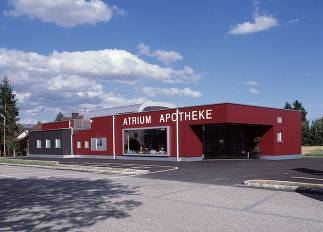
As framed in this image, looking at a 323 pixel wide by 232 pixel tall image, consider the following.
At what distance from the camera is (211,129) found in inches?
1192

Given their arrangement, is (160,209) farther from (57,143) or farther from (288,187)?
(57,143)

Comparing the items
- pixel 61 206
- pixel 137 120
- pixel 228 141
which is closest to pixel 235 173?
pixel 61 206

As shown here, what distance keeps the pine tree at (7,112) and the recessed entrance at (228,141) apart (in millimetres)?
35896

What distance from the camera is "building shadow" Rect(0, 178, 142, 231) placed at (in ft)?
21.7

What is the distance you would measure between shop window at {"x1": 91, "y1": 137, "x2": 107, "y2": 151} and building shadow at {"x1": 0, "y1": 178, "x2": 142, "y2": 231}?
2204 cm

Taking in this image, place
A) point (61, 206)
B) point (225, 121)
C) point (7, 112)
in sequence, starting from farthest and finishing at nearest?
point (7, 112) → point (225, 121) → point (61, 206)

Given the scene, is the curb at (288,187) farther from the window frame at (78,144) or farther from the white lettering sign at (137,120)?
the window frame at (78,144)

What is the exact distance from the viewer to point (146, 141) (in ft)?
98.1

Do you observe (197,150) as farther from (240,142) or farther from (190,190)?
(190,190)

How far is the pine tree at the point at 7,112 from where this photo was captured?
51.1 meters

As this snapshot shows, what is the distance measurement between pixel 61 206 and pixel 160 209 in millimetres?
2791

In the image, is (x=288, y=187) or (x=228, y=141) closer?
(x=288, y=187)

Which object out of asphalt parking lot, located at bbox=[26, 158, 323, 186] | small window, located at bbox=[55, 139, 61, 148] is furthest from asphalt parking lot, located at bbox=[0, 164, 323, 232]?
small window, located at bbox=[55, 139, 61, 148]

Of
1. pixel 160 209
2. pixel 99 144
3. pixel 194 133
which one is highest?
pixel 194 133
